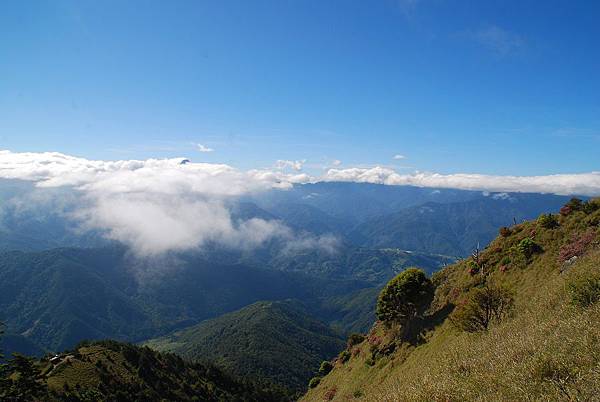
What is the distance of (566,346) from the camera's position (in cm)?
1330

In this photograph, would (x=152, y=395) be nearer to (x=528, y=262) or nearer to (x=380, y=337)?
(x=380, y=337)

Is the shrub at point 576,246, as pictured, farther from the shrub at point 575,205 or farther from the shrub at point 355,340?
the shrub at point 355,340

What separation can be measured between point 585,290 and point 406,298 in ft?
120

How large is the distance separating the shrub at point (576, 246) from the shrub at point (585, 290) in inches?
753

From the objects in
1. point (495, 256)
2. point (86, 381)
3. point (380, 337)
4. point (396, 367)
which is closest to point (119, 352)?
point (86, 381)

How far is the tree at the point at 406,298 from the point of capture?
5516cm

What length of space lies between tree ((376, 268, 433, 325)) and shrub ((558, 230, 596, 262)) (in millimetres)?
20623

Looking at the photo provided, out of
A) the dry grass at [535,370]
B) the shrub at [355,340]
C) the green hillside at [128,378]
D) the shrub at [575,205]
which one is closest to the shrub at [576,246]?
the shrub at [575,205]

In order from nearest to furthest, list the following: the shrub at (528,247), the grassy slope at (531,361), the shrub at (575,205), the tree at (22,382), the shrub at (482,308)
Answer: the grassy slope at (531,361) → the shrub at (482,308) → the tree at (22,382) → the shrub at (528,247) → the shrub at (575,205)

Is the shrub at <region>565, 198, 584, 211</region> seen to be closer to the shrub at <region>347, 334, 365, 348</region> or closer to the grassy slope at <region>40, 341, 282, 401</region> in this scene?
the shrub at <region>347, 334, 365, 348</region>

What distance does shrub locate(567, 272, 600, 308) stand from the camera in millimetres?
19109

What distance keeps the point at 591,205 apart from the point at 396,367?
32352mm

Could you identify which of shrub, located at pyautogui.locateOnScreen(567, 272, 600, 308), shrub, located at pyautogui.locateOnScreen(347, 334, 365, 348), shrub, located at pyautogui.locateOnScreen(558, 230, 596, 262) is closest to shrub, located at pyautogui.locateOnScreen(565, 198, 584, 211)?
shrub, located at pyautogui.locateOnScreen(558, 230, 596, 262)

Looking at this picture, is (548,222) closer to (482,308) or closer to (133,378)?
(482,308)
